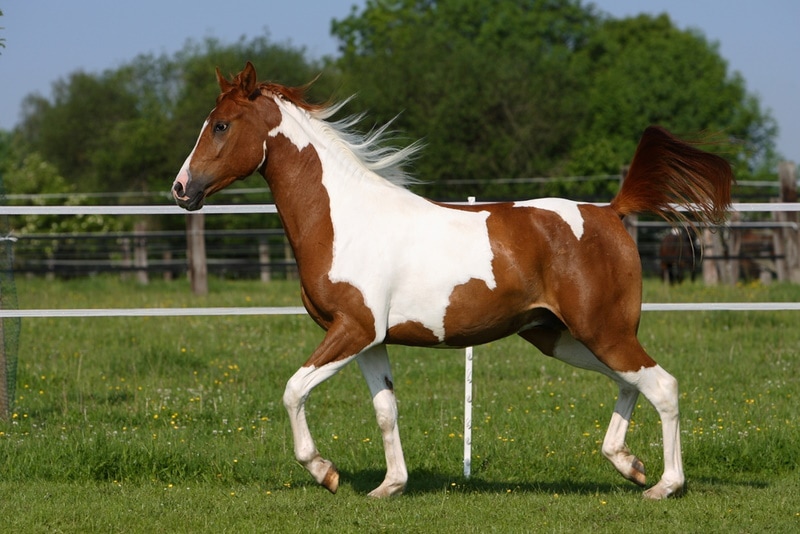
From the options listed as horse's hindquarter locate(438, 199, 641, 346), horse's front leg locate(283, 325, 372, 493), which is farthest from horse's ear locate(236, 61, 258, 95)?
horse's hindquarter locate(438, 199, 641, 346)

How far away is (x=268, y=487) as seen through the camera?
20.3 ft

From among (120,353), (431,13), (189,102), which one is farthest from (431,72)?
(120,353)

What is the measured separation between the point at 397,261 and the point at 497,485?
1.73 meters

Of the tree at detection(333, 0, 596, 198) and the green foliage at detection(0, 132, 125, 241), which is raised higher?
the tree at detection(333, 0, 596, 198)

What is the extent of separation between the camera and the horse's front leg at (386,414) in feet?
18.8

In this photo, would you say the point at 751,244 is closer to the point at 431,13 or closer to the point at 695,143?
the point at 695,143

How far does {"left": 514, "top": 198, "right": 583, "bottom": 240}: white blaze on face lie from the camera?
18.6ft

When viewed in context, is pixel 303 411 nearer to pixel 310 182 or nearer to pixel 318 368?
pixel 318 368

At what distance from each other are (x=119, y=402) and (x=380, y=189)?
12.2 ft

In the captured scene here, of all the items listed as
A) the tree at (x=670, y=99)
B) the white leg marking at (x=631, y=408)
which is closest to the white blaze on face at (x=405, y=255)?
the white leg marking at (x=631, y=408)

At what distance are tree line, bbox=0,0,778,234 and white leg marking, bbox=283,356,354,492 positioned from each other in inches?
718

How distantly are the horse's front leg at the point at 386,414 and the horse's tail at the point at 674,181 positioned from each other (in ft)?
5.48

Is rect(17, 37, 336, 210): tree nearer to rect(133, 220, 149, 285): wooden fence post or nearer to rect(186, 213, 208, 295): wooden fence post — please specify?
rect(133, 220, 149, 285): wooden fence post

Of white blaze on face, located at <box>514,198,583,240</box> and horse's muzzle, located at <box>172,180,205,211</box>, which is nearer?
horse's muzzle, located at <box>172,180,205,211</box>
